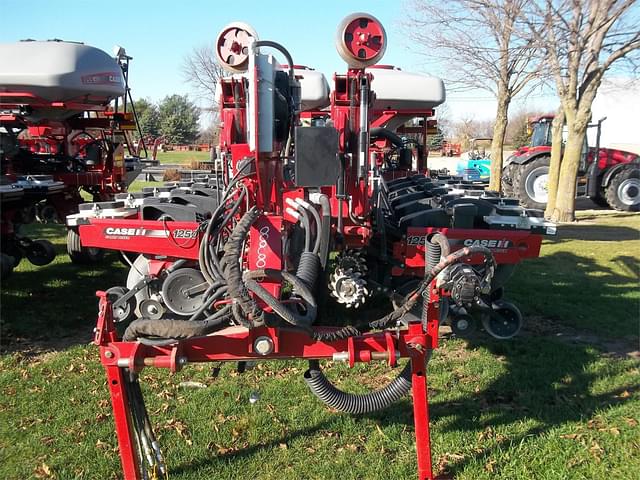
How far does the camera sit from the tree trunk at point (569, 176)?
11.3 metres

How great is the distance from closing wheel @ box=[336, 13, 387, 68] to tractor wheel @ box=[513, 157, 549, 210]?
10.9m

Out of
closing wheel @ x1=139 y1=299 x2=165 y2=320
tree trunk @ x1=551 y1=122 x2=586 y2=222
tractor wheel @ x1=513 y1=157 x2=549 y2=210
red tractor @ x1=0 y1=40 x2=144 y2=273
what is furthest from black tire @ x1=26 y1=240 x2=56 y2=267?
tractor wheel @ x1=513 y1=157 x2=549 y2=210

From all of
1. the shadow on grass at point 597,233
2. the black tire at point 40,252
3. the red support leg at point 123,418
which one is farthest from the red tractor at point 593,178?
the red support leg at point 123,418

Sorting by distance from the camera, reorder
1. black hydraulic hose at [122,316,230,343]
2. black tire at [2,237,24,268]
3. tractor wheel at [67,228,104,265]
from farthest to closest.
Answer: tractor wheel at [67,228,104,265], black tire at [2,237,24,268], black hydraulic hose at [122,316,230,343]

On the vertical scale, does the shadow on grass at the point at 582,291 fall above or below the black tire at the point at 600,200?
below

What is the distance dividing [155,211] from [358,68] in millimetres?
2167

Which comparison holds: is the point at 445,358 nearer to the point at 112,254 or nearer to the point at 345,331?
the point at 345,331

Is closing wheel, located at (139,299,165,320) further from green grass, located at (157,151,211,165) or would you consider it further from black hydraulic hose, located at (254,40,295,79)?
green grass, located at (157,151,211,165)

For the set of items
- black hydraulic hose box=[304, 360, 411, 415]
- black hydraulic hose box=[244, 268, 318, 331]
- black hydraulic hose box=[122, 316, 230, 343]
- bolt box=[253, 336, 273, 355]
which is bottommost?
black hydraulic hose box=[304, 360, 411, 415]

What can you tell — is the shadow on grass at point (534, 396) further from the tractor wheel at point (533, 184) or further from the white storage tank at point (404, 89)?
the tractor wheel at point (533, 184)

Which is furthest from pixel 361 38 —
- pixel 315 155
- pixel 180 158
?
pixel 180 158

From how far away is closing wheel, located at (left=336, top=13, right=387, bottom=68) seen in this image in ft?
13.2

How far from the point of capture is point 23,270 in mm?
7414

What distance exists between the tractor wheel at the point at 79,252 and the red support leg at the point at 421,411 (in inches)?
233
